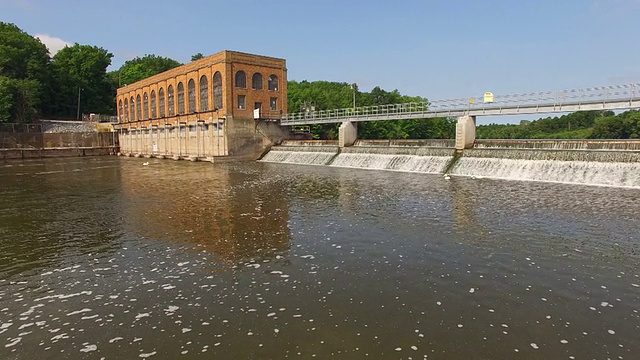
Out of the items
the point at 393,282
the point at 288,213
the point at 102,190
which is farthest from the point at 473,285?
the point at 102,190

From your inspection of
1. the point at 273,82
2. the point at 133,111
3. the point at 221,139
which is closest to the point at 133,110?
the point at 133,111

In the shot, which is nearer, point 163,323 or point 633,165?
point 163,323

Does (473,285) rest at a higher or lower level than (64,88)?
lower

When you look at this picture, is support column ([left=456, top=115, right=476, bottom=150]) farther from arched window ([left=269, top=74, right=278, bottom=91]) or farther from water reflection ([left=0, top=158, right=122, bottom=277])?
arched window ([left=269, top=74, right=278, bottom=91])

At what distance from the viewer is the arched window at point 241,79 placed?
5194cm

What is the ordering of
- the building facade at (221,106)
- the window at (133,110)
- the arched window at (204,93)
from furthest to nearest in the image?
the window at (133,110) → the arched window at (204,93) → the building facade at (221,106)

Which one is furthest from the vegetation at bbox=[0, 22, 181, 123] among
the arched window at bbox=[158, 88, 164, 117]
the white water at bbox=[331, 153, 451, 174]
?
the white water at bbox=[331, 153, 451, 174]

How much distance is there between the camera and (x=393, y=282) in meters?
8.66

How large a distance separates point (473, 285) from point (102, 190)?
22676 millimetres

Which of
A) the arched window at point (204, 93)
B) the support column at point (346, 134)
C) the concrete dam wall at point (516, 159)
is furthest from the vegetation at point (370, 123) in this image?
the concrete dam wall at point (516, 159)

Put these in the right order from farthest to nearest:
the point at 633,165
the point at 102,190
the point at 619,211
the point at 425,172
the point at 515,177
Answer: the point at 425,172
the point at 515,177
the point at 102,190
the point at 633,165
the point at 619,211

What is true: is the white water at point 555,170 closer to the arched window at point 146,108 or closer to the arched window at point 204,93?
the arched window at point 204,93

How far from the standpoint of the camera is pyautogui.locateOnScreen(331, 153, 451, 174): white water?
31.1 m

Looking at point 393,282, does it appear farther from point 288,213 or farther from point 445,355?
point 288,213
